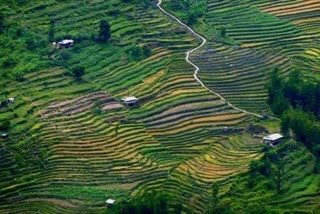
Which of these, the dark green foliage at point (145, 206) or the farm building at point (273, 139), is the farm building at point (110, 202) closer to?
the dark green foliage at point (145, 206)

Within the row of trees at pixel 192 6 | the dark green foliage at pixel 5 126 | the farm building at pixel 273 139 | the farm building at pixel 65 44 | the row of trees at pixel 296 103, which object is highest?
the row of trees at pixel 192 6

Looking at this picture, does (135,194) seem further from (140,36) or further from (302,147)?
(140,36)

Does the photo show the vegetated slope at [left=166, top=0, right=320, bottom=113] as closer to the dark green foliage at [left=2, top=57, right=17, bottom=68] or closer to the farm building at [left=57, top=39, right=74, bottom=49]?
the farm building at [left=57, top=39, right=74, bottom=49]

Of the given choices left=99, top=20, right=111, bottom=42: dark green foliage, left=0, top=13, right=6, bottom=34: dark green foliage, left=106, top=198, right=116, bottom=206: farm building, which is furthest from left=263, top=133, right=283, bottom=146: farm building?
left=0, top=13, right=6, bottom=34: dark green foliage

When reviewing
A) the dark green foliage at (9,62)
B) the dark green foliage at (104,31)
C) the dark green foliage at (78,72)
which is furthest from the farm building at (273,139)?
the dark green foliage at (9,62)

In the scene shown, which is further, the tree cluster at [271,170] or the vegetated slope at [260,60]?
the tree cluster at [271,170]

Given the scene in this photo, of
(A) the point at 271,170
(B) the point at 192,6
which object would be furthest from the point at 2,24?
(A) the point at 271,170

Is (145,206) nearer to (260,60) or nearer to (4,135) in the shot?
(4,135)
